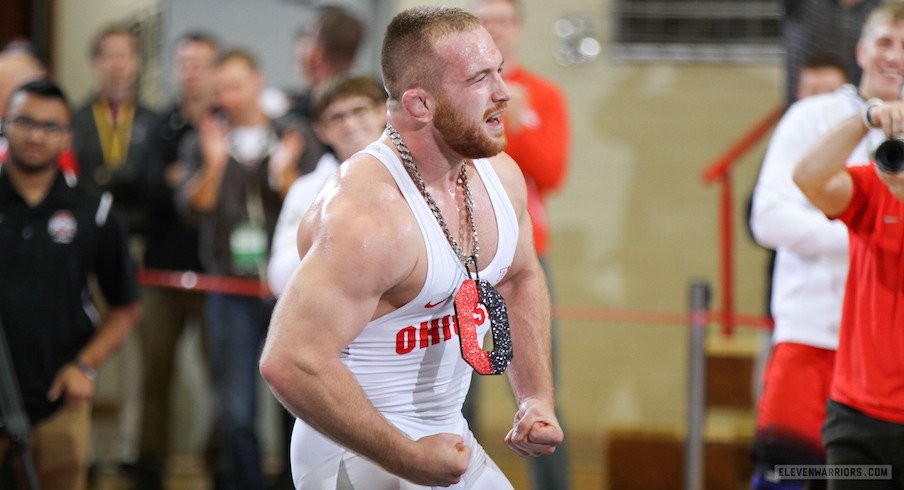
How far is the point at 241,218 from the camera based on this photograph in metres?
5.13

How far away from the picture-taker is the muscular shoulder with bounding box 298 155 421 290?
7.81 feet

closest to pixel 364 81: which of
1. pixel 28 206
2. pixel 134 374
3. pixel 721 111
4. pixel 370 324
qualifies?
pixel 28 206

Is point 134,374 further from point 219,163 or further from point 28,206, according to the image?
point 28,206

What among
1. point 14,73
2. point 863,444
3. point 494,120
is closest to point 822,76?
point 863,444

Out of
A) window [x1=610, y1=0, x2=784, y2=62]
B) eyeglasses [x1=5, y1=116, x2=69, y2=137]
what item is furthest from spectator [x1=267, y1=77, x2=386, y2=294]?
window [x1=610, y1=0, x2=784, y2=62]

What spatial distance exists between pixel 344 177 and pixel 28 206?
212cm

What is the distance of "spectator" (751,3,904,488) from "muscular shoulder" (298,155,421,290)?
156 centimetres

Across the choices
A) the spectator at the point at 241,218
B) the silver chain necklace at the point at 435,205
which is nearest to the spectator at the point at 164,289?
the spectator at the point at 241,218

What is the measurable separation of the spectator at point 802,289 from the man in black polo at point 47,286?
232 cm

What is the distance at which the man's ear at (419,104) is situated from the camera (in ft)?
8.39

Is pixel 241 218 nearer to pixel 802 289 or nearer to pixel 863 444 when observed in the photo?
pixel 802 289

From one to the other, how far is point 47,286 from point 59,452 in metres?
0.59

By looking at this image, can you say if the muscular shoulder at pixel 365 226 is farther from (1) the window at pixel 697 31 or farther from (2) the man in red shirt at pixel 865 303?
(1) the window at pixel 697 31

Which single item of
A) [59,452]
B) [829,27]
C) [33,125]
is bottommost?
[59,452]
